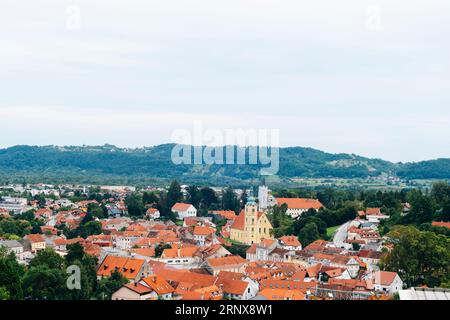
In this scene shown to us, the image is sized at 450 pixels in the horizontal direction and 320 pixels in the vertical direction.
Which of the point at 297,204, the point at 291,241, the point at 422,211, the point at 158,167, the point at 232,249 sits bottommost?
the point at 232,249

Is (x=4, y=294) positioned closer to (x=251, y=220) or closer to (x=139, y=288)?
(x=139, y=288)

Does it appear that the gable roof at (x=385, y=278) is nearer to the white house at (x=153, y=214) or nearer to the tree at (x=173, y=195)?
the white house at (x=153, y=214)

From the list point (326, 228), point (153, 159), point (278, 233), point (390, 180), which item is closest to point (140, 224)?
point (278, 233)

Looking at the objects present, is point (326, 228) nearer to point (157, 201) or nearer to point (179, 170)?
point (157, 201)

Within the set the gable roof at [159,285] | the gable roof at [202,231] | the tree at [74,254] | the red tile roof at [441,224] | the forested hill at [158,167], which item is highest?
the forested hill at [158,167]

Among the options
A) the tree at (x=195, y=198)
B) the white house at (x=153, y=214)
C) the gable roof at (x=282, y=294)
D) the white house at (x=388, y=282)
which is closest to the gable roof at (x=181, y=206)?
the white house at (x=153, y=214)

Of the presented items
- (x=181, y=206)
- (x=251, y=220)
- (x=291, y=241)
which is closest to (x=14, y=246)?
(x=251, y=220)
